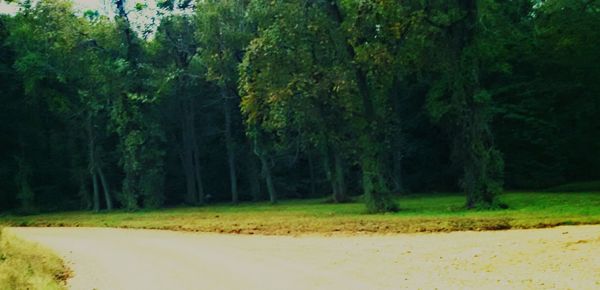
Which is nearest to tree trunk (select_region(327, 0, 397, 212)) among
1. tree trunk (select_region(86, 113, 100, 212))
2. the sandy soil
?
the sandy soil

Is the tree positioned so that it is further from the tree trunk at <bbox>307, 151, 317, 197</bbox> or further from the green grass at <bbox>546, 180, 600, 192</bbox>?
the green grass at <bbox>546, 180, 600, 192</bbox>

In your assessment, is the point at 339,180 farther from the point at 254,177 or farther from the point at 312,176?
the point at 254,177

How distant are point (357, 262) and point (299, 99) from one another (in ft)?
60.2

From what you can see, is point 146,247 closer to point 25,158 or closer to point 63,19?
point 63,19

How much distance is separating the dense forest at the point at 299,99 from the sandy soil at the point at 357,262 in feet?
34.1

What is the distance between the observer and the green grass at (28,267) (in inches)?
396

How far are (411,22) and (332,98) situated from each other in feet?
18.4

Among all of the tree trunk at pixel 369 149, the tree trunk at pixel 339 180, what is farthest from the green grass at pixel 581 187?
the tree trunk at pixel 339 180

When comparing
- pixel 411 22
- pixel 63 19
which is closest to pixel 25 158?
pixel 63 19

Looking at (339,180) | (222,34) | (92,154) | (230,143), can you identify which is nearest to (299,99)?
(339,180)

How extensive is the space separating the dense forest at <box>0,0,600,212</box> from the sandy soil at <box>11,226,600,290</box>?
10.4m

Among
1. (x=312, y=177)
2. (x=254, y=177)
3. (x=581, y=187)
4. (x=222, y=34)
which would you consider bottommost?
(x=581, y=187)

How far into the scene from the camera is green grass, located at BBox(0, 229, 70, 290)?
33.0ft

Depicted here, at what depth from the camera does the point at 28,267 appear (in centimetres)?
1225
